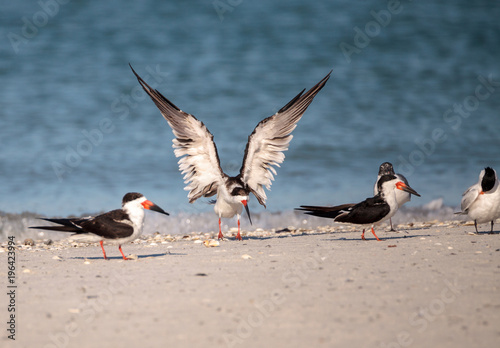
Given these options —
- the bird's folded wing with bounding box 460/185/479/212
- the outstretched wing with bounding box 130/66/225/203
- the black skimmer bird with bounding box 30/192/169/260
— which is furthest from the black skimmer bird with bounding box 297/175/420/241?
the black skimmer bird with bounding box 30/192/169/260

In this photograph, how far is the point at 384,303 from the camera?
148 inches

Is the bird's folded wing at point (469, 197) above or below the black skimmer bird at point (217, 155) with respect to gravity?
below

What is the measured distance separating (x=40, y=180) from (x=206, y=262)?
845 cm

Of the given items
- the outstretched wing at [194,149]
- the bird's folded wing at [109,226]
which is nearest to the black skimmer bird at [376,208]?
the outstretched wing at [194,149]

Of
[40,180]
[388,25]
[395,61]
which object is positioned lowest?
[40,180]

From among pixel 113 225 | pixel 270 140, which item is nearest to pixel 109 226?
pixel 113 225

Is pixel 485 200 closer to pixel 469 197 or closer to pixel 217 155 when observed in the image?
pixel 469 197

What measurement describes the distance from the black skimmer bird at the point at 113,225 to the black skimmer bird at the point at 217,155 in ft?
7.39

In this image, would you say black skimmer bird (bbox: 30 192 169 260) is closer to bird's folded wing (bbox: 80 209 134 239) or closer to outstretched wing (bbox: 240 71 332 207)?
bird's folded wing (bbox: 80 209 134 239)

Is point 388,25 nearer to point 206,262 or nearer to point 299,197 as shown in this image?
point 299,197

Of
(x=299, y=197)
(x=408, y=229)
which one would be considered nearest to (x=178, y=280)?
(x=408, y=229)

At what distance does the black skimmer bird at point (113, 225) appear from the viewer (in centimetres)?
577

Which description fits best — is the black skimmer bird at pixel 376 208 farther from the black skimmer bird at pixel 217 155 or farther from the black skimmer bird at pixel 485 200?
the black skimmer bird at pixel 217 155

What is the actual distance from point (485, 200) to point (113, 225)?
13.7 feet
